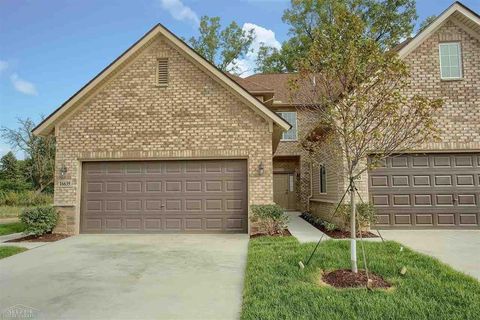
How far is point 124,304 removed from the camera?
193 inches

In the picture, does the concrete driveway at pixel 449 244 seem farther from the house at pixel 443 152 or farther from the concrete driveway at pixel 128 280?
the concrete driveway at pixel 128 280

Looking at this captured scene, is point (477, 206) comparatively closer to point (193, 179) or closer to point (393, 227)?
point (393, 227)

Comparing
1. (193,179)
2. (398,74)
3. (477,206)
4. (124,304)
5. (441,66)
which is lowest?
(124,304)

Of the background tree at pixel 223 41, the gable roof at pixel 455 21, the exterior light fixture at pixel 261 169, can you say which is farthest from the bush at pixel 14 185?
the gable roof at pixel 455 21

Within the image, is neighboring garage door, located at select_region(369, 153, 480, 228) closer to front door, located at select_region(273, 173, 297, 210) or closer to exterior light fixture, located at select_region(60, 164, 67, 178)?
front door, located at select_region(273, 173, 297, 210)

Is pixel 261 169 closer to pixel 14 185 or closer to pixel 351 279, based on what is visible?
pixel 351 279

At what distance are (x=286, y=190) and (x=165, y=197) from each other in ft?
33.3

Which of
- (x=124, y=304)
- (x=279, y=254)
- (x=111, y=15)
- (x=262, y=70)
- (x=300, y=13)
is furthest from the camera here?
(x=262, y=70)

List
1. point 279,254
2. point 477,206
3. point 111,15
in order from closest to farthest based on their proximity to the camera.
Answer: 1. point 279,254
2. point 477,206
3. point 111,15

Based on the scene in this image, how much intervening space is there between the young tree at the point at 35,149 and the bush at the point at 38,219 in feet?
66.3

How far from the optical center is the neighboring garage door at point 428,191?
11.1 meters

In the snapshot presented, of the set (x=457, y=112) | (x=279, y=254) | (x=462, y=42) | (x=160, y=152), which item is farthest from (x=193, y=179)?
(x=462, y=42)

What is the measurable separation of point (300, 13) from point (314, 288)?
25.4 meters

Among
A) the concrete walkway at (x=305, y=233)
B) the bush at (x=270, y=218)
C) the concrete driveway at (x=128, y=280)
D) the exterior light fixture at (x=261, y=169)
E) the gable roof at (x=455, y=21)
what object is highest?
the gable roof at (x=455, y=21)
